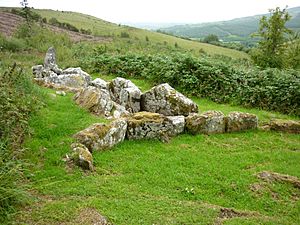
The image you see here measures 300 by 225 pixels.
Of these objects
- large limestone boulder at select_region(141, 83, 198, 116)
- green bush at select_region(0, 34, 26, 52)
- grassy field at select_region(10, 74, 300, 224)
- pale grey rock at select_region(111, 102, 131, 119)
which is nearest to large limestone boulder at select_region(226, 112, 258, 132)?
grassy field at select_region(10, 74, 300, 224)

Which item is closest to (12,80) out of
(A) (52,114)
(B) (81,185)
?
(A) (52,114)

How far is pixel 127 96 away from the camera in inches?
577

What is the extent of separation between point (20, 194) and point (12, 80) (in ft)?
18.6

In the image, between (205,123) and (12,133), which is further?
(205,123)

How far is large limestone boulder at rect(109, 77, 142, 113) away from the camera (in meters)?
14.7

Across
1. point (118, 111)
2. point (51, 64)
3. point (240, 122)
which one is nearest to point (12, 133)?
point (118, 111)

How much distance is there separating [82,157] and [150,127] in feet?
11.5

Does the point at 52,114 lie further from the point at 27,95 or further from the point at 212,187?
the point at 212,187

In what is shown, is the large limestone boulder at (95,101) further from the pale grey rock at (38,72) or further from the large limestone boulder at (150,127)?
the pale grey rock at (38,72)

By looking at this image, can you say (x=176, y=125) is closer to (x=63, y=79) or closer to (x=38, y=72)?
(x=63, y=79)

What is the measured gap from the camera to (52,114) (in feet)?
40.1

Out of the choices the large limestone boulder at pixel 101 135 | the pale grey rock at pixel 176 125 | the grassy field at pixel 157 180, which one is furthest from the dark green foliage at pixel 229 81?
the large limestone boulder at pixel 101 135

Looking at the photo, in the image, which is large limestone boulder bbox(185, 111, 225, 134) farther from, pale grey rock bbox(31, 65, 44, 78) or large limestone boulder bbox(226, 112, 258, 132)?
pale grey rock bbox(31, 65, 44, 78)

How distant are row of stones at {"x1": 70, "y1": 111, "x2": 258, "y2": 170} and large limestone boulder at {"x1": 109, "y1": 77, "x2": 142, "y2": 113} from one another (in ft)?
6.87
